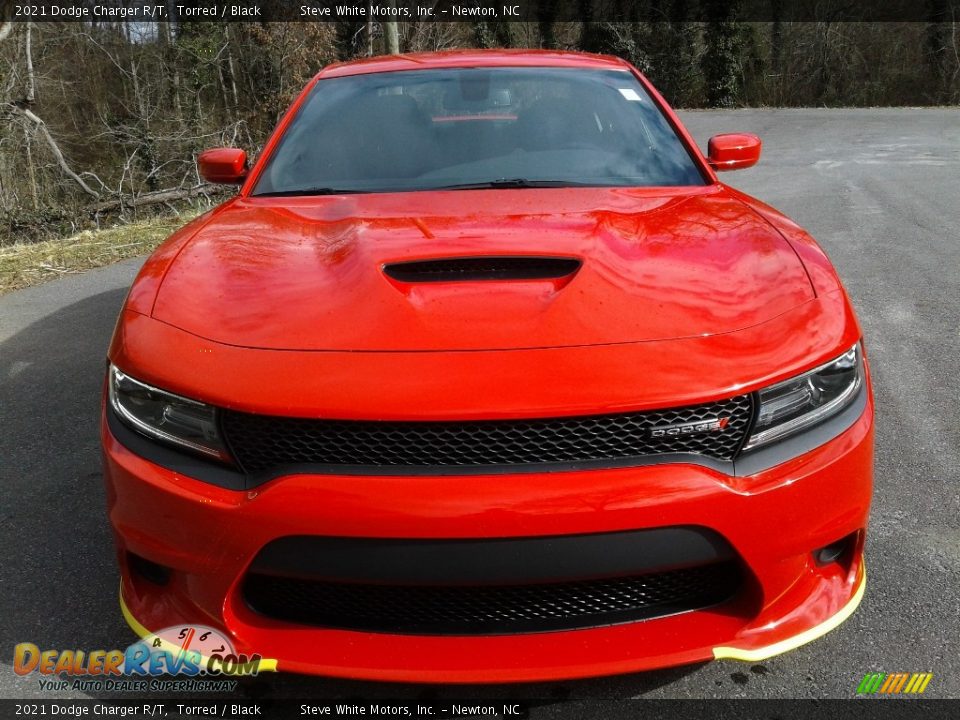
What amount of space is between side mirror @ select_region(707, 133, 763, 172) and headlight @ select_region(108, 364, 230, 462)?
2.33 meters

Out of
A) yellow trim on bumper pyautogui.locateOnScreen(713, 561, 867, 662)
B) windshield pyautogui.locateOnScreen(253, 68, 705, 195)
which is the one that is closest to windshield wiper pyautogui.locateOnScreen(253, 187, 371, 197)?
windshield pyautogui.locateOnScreen(253, 68, 705, 195)

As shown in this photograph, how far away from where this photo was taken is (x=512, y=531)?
1.58 metres

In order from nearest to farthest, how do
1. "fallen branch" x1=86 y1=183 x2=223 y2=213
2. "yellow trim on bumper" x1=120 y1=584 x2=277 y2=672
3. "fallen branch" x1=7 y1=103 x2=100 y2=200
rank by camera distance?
1. "yellow trim on bumper" x1=120 y1=584 x2=277 y2=672
2. "fallen branch" x1=86 y1=183 x2=223 y2=213
3. "fallen branch" x1=7 y1=103 x2=100 y2=200

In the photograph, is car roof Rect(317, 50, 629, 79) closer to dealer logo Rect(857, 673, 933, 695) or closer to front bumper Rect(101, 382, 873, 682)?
front bumper Rect(101, 382, 873, 682)

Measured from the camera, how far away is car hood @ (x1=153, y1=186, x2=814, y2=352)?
Result: 1.76m

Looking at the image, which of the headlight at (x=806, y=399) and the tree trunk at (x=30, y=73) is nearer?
the headlight at (x=806, y=399)

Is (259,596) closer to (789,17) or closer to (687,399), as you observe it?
(687,399)

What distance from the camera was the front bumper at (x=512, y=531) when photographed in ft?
5.22

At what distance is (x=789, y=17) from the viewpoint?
1428 inches

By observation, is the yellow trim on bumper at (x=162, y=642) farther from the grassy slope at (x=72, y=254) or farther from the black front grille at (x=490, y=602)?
the grassy slope at (x=72, y=254)

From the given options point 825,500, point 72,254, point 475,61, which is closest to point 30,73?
point 72,254

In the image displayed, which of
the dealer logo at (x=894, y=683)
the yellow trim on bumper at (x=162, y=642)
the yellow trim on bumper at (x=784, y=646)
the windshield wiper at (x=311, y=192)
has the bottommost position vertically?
the dealer logo at (x=894, y=683)

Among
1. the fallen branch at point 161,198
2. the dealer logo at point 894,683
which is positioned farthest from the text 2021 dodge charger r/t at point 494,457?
the fallen branch at point 161,198

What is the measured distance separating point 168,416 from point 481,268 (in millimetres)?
777
